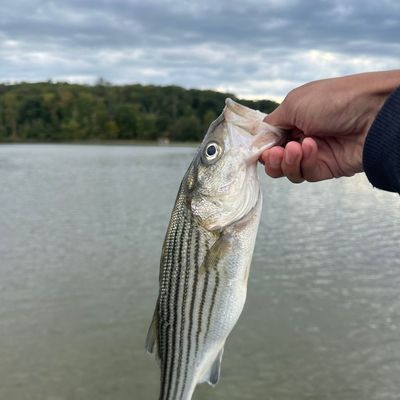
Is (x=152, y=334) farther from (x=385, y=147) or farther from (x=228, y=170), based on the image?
(x=385, y=147)

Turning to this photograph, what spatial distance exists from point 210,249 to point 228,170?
423 millimetres

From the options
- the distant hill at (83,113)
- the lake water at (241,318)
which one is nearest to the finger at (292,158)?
the lake water at (241,318)

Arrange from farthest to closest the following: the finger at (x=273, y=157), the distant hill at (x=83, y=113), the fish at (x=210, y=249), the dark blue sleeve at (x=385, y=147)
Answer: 1. the distant hill at (x=83, y=113)
2. the finger at (x=273, y=157)
3. the fish at (x=210, y=249)
4. the dark blue sleeve at (x=385, y=147)

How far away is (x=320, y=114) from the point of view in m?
3.10

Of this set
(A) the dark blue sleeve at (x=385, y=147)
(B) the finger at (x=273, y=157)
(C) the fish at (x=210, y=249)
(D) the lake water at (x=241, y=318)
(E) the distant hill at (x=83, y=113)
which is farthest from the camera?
(E) the distant hill at (x=83, y=113)

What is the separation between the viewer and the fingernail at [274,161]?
3078 millimetres

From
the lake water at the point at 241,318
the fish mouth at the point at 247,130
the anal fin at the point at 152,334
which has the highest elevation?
the fish mouth at the point at 247,130

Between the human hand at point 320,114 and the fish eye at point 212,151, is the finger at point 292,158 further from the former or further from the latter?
the fish eye at point 212,151

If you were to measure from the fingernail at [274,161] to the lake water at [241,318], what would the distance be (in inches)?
205

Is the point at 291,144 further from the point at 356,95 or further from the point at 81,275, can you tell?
the point at 81,275

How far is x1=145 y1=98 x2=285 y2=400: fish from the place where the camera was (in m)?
2.94

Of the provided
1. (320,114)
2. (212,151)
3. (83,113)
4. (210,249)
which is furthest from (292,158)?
(83,113)

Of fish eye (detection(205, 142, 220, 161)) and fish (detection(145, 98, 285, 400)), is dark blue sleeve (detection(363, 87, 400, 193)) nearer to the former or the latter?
fish (detection(145, 98, 285, 400))

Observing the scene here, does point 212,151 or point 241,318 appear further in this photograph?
point 241,318
